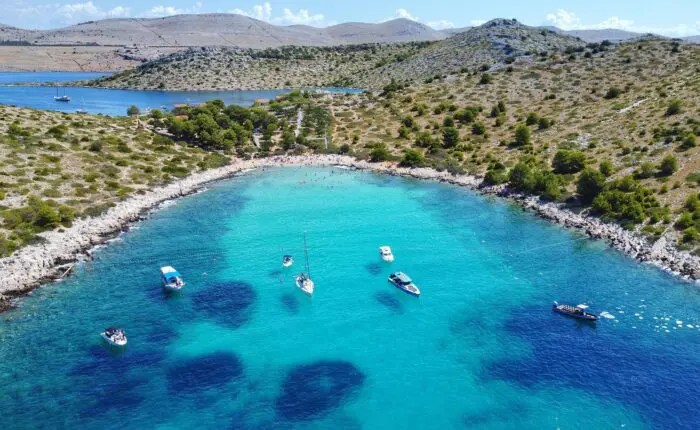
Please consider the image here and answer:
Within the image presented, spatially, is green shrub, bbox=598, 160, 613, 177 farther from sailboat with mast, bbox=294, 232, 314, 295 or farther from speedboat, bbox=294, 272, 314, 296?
speedboat, bbox=294, 272, 314, 296

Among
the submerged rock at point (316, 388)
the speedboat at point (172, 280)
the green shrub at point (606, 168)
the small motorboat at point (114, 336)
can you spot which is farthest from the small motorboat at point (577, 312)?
the small motorboat at point (114, 336)

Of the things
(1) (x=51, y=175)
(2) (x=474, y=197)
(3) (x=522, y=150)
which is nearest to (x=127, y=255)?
(1) (x=51, y=175)

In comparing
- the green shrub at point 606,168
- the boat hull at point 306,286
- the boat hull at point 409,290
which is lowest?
the boat hull at point 306,286

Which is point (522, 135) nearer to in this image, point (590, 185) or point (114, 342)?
point (590, 185)

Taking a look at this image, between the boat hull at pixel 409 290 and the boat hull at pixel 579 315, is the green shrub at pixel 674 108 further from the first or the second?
the boat hull at pixel 409 290

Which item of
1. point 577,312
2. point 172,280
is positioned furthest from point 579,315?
point 172,280

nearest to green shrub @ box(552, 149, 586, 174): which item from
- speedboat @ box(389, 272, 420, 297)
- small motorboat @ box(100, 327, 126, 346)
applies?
speedboat @ box(389, 272, 420, 297)

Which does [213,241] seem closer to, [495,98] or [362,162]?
[362,162]
